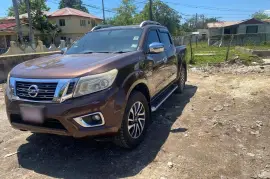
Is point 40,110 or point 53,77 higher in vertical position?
point 53,77

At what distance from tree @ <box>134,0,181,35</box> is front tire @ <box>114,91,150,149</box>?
44812mm

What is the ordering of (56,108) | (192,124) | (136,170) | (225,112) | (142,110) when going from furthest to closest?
(225,112)
(192,124)
(142,110)
(136,170)
(56,108)

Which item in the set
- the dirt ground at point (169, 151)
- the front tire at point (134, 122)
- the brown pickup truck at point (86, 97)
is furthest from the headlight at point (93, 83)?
the dirt ground at point (169, 151)

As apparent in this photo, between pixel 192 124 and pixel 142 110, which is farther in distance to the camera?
pixel 192 124

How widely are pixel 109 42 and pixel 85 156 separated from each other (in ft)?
6.45

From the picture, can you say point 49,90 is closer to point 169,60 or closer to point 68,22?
point 169,60

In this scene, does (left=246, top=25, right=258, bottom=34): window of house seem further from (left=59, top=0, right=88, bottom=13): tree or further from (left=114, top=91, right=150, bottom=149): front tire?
(left=59, top=0, right=88, bottom=13): tree

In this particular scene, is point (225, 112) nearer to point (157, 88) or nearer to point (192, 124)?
point (192, 124)

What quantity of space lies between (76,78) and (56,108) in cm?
42

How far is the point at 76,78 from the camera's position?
281 cm

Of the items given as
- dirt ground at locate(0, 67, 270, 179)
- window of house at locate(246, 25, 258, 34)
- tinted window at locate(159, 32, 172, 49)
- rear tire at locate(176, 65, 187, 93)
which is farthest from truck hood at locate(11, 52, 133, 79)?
window of house at locate(246, 25, 258, 34)

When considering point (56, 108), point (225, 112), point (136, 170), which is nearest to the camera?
point (56, 108)

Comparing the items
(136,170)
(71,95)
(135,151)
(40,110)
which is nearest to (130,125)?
(135,151)

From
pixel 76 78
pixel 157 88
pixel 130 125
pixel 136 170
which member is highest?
pixel 76 78
